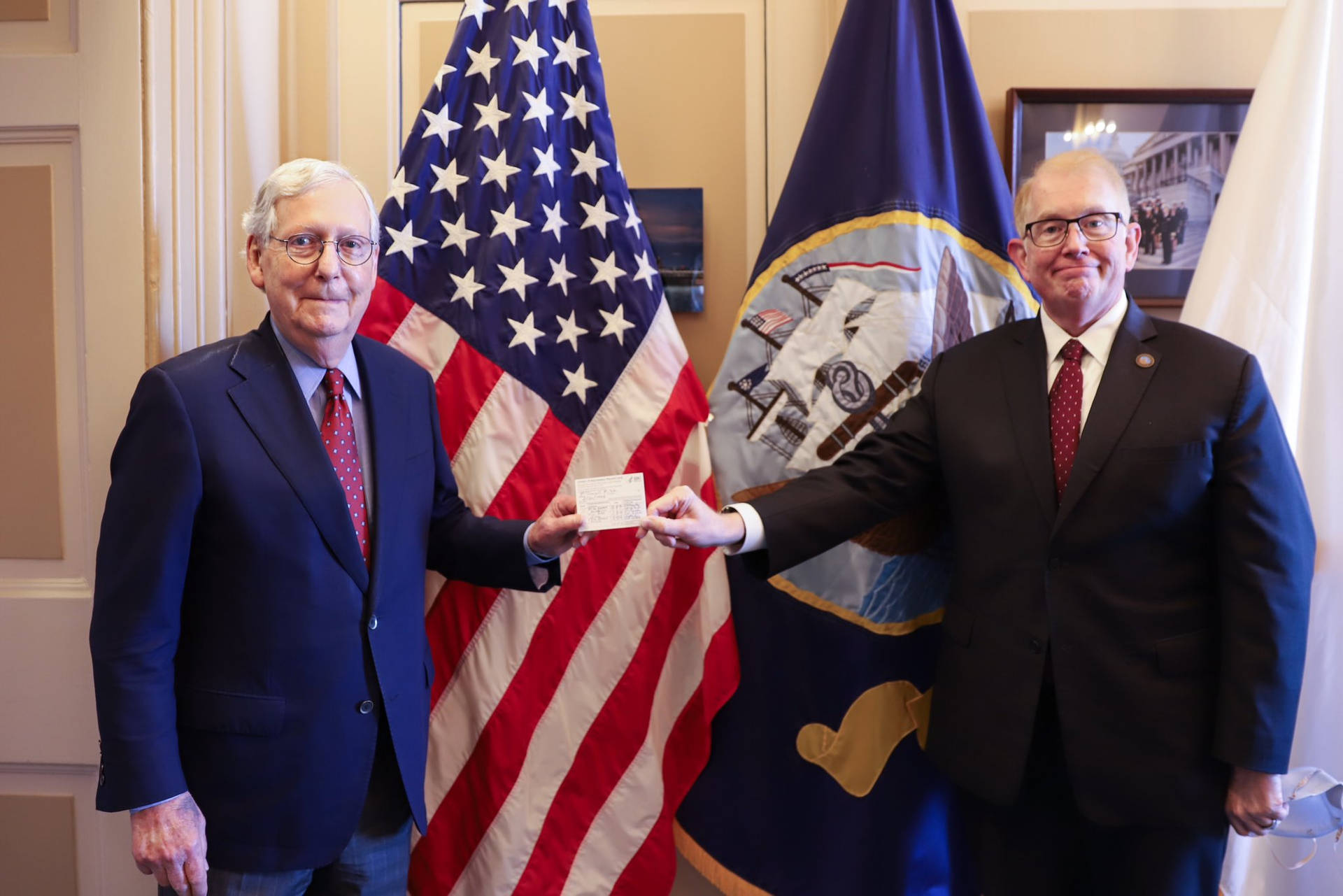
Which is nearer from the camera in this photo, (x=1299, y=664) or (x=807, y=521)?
(x=1299, y=664)

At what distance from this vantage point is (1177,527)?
1443 millimetres

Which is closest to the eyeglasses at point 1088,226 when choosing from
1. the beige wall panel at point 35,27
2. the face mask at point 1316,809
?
the face mask at point 1316,809

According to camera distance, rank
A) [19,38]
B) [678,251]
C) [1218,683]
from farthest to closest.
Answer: [678,251] → [19,38] → [1218,683]

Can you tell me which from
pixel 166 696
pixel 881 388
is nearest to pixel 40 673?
pixel 166 696

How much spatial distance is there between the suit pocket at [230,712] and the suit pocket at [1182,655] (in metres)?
1.38

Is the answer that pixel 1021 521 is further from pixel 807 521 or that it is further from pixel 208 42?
pixel 208 42

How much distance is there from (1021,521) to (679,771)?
91 cm

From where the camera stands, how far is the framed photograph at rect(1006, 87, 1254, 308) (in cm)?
218

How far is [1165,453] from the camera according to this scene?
144 centimetres

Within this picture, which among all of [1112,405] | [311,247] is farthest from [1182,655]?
[311,247]

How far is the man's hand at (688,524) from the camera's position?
1586 millimetres

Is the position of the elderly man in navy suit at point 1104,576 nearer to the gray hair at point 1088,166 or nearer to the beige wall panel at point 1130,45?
the gray hair at point 1088,166

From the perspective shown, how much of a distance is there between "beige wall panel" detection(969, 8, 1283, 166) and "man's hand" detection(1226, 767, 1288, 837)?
1.50 metres

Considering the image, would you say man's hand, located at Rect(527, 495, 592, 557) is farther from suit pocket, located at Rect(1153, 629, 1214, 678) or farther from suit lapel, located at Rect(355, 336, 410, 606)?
suit pocket, located at Rect(1153, 629, 1214, 678)
